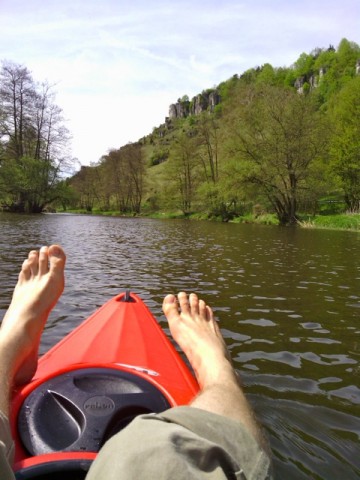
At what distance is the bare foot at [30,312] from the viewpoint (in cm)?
194

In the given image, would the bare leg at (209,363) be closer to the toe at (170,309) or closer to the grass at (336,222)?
the toe at (170,309)

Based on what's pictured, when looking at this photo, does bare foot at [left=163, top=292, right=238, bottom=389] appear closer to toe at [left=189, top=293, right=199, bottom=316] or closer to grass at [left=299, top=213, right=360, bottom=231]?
toe at [left=189, top=293, right=199, bottom=316]

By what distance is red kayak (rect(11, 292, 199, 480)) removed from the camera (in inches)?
50.1

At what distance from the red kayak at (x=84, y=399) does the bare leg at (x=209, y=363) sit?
113 mm

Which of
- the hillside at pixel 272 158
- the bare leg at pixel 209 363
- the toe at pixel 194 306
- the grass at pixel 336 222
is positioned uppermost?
the hillside at pixel 272 158

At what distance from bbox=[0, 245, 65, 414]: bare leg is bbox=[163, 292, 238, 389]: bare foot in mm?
860

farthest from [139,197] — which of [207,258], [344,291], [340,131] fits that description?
[344,291]

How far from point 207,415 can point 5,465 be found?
0.59m

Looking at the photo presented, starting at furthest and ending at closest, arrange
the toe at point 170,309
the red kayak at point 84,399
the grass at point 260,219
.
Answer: the grass at point 260,219 < the toe at point 170,309 < the red kayak at point 84,399

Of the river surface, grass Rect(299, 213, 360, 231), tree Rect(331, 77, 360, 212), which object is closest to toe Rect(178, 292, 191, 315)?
the river surface

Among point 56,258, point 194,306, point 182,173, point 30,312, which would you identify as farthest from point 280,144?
point 30,312

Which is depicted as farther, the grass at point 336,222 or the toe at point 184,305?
the grass at point 336,222

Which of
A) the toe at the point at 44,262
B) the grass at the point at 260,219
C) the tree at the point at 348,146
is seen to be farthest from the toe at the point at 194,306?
the tree at the point at 348,146

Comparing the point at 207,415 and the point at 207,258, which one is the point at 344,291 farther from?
the point at 207,415
